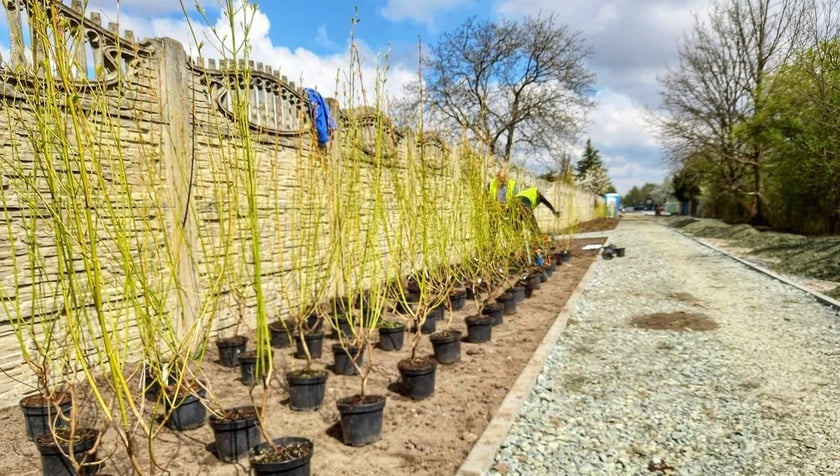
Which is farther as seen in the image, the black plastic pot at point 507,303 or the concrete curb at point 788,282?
the black plastic pot at point 507,303

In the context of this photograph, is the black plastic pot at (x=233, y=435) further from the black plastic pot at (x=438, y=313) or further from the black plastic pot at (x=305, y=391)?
the black plastic pot at (x=438, y=313)

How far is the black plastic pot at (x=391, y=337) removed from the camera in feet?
14.2

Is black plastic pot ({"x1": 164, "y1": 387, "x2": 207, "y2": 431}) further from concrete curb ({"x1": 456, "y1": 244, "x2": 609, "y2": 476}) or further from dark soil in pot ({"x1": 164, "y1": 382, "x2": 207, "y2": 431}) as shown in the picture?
concrete curb ({"x1": 456, "y1": 244, "x2": 609, "y2": 476})

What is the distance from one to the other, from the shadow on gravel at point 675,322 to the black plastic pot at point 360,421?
3.39 metres

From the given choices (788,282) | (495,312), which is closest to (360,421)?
(495,312)

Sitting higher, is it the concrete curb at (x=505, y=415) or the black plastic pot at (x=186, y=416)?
the black plastic pot at (x=186, y=416)

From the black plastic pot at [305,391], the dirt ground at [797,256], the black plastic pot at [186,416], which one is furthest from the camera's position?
the dirt ground at [797,256]

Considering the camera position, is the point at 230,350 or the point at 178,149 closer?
the point at 178,149

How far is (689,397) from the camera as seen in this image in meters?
3.19

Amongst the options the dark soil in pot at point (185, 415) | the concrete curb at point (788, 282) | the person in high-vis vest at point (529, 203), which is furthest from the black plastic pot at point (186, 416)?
the concrete curb at point (788, 282)

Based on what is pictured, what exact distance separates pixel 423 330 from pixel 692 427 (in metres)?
2.67

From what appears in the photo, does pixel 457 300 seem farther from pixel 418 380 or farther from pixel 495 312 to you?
pixel 418 380

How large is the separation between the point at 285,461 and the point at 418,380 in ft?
4.21

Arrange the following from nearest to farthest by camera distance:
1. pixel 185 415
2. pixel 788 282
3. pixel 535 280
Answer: pixel 185 415 → pixel 788 282 → pixel 535 280
